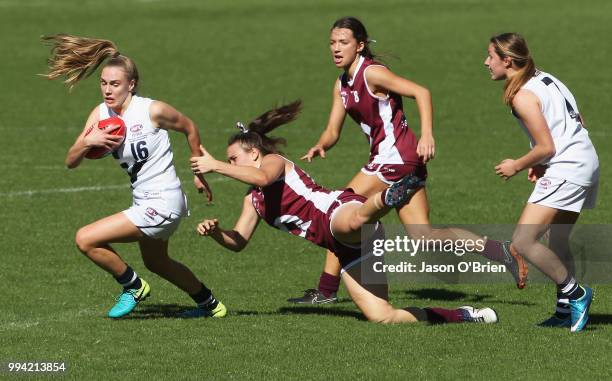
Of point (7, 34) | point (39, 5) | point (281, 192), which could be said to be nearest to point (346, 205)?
point (281, 192)

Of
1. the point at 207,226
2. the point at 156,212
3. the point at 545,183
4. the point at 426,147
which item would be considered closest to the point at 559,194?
the point at 545,183

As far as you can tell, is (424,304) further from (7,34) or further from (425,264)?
(7,34)

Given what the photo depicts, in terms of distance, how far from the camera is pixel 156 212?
9945mm

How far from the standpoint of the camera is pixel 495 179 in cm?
1798

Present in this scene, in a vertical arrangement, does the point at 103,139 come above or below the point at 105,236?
above

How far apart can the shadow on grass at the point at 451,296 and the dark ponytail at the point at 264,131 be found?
2.23 m

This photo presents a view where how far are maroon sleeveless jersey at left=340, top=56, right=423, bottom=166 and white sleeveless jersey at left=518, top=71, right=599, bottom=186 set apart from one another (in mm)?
1833

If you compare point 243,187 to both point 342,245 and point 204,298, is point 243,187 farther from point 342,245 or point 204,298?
point 342,245

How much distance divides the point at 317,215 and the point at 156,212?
4.15 ft

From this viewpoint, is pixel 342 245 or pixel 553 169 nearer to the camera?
pixel 553 169

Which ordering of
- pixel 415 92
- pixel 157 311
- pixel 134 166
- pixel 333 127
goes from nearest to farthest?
pixel 134 166 → pixel 415 92 → pixel 157 311 → pixel 333 127

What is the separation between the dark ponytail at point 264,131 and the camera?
10070mm

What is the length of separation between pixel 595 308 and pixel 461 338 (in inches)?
71.4

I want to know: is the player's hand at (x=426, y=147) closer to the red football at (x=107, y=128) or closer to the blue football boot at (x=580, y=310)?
the blue football boot at (x=580, y=310)
